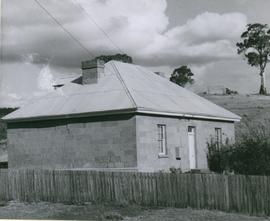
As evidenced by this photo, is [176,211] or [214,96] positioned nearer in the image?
[176,211]

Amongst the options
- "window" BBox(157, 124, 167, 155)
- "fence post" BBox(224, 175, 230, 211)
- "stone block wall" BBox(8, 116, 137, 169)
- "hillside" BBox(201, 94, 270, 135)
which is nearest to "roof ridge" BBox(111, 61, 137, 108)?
"stone block wall" BBox(8, 116, 137, 169)

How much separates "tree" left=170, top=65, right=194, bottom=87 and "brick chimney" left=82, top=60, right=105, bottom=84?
19.6 meters

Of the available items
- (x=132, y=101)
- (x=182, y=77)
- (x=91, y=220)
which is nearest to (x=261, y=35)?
(x=182, y=77)

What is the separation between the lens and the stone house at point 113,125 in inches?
827

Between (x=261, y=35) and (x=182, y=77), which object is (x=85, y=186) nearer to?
(x=261, y=35)

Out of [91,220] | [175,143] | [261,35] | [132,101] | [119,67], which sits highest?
[261,35]

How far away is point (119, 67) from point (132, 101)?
4482mm

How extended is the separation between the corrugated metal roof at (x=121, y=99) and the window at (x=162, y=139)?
721mm

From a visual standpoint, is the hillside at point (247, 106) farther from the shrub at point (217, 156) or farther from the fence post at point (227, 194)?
the fence post at point (227, 194)

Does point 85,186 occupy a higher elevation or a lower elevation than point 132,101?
lower

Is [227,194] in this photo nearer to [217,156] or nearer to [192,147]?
[192,147]

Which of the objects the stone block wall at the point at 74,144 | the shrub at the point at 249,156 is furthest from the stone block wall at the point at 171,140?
the shrub at the point at 249,156

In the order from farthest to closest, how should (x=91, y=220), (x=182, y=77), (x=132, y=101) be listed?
(x=182, y=77), (x=132, y=101), (x=91, y=220)

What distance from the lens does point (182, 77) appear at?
47156mm
